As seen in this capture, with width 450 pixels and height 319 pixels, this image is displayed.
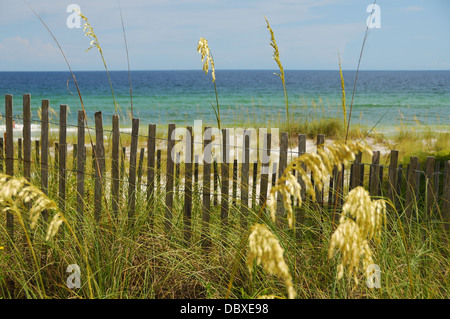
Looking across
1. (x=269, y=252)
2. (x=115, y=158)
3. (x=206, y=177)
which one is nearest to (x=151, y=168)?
(x=115, y=158)

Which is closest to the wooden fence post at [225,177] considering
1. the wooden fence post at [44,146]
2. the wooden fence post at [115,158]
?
the wooden fence post at [115,158]

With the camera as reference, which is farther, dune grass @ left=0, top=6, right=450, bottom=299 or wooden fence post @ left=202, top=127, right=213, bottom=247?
wooden fence post @ left=202, top=127, right=213, bottom=247

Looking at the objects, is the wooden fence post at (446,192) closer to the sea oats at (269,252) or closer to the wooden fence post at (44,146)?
the sea oats at (269,252)

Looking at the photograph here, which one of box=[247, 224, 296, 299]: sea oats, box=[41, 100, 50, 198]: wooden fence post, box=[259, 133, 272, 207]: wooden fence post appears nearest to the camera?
box=[247, 224, 296, 299]: sea oats

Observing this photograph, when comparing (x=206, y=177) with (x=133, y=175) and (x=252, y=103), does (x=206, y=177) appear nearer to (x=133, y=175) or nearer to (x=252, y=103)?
(x=133, y=175)

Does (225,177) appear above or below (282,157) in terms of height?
below

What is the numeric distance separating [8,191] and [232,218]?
2.11m

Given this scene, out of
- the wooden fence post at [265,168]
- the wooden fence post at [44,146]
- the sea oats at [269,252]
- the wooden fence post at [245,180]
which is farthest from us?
the wooden fence post at [44,146]

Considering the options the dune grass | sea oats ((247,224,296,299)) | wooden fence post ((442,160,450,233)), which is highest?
sea oats ((247,224,296,299))

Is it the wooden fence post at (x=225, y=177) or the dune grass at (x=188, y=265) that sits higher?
the wooden fence post at (x=225, y=177)

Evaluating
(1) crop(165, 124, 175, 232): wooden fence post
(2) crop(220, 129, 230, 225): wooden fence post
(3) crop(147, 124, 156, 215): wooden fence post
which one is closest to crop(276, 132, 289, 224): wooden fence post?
(2) crop(220, 129, 230, 225): wooden fence post

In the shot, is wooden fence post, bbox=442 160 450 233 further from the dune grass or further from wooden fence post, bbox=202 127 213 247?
wooden fence post, bbox=202 127 213 247

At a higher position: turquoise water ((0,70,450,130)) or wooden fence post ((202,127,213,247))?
turquoise water ((0,70,450,130))
